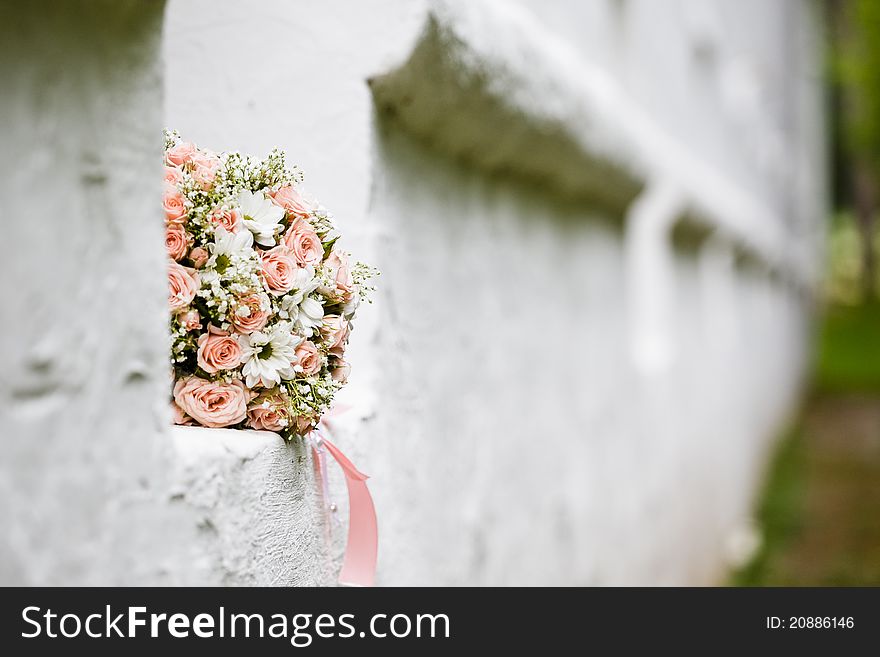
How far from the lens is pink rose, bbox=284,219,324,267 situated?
192cm

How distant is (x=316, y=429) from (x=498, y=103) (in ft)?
4.16

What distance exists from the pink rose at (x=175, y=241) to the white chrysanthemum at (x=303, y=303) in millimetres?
169

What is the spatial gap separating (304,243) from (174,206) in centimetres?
21

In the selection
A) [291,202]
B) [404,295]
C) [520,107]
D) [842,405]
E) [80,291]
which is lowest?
[80,291]

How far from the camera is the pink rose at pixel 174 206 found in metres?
1.88

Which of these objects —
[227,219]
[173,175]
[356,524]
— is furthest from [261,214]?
[356,524]

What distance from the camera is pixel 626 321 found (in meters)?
5.73

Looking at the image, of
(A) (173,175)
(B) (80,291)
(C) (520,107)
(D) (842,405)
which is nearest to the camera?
(B) (80,291)

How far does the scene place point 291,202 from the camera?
197cm

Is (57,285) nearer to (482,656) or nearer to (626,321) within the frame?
(482,656)

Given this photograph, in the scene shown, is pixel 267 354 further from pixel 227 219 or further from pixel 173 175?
pixel 173 175

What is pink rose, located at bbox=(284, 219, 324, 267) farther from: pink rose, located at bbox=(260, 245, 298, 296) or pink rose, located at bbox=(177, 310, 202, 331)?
pink rose, located at bbox=(177, 310, 202, 331)

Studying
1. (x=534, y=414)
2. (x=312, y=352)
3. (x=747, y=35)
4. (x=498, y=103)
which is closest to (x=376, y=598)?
(x=312, y=352)

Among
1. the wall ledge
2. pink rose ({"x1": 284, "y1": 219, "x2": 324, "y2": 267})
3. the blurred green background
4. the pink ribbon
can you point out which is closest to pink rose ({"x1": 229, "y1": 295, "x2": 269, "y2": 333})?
pink rose ({"x1": 284, "y1": 219, "x2": 324, "y2": 267})
